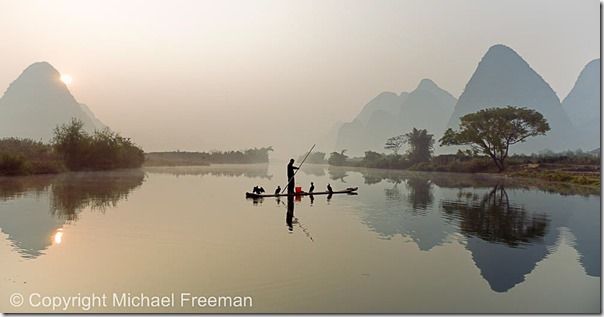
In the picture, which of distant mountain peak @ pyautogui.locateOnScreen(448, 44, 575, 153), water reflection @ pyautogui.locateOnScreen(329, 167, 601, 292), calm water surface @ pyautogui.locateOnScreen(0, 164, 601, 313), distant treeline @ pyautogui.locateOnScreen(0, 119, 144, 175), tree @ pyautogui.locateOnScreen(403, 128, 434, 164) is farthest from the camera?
distant mountain peak @ pyautogui.locateOnScreen(448, 44, 575, 153)

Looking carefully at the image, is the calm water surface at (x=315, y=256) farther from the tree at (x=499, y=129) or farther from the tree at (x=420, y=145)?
the tree at (x=420, y=145)

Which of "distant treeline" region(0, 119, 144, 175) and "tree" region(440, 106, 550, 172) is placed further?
"tree" region(440, 106, 550, 172)

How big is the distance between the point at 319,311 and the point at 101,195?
556 inches

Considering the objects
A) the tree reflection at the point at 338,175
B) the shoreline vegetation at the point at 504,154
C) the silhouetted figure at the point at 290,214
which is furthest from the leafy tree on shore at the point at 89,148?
the shoreline vegetation at the point at 504,154

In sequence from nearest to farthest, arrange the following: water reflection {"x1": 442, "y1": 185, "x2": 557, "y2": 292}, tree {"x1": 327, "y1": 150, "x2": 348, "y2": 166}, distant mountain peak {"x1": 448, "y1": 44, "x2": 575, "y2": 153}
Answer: water reflection {"x1": 442, "y1": 185, "x2": 557, "y2": 292} < tree {"x1": 327, "y1": 150, "x2": 348, "y2": 166} < distant mountain peak {"x1": 448, "y1": 44, "x2": 575, "y2": 153}

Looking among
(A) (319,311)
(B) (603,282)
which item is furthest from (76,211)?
(B) (603,282)

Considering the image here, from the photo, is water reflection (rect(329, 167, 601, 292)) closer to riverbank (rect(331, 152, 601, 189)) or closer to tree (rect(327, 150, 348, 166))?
riverbank (rect(331, 152, 601, 189))

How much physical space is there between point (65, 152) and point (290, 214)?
2862 cm

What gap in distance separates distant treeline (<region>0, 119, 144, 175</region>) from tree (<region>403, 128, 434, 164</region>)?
3203 cm

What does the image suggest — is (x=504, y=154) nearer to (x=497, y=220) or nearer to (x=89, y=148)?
(x=497, y=220)

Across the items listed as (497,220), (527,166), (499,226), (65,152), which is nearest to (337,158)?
(527,166)

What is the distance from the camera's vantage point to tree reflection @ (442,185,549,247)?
977cm

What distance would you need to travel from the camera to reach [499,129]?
38750 mm

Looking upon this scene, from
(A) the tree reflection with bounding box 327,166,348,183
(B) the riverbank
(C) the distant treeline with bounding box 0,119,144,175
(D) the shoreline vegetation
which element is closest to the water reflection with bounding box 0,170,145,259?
(C) the distant treeline with bounding box 0,119,144,175
